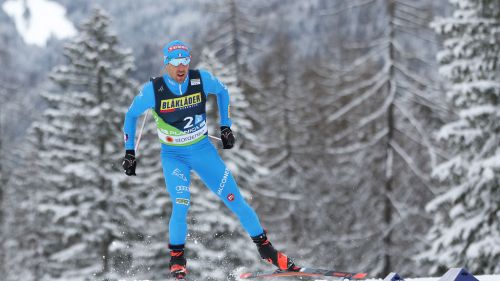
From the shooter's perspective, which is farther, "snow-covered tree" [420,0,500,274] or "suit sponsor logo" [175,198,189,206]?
"snow-covered tree" [420,0,500,274]

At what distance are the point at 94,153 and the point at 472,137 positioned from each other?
41.3 feet

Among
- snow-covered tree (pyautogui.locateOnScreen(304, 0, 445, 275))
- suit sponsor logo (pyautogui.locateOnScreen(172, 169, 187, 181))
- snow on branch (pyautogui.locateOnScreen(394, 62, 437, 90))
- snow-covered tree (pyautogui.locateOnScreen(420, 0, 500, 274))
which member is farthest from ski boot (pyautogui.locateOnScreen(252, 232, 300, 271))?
snow on branch (pyautogui.locateOnScreen(394, 62, 437, 90))

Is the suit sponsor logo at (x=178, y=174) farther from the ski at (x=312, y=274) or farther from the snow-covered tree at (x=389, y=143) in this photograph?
the snow-covered tree at (x=389, y=143)

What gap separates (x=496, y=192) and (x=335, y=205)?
14683 mm

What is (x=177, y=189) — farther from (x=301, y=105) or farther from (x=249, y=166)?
(x=301, y=105)

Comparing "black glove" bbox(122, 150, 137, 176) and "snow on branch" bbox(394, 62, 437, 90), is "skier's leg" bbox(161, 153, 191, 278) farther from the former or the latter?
"snow on branch" bbox(394, 62, 437, 90)

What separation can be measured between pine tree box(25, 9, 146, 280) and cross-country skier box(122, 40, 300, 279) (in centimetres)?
1257

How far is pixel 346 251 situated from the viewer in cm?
2497

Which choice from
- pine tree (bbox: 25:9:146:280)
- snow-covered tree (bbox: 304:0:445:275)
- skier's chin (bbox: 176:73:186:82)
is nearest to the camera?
skier's chin (bbox: 176:73:186:82)

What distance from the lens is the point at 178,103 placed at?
7.09 m

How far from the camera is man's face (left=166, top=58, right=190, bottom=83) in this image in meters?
6.93

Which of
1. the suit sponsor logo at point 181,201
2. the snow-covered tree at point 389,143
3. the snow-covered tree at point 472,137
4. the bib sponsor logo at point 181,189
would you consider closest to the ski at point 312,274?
the suit sponsor logo at point 181,201

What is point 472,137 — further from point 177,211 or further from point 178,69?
point 178,69

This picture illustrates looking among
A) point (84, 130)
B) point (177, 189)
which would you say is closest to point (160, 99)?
point (177, 189)
